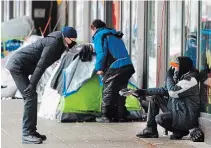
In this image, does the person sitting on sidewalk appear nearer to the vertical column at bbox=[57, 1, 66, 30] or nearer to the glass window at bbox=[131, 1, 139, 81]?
the glass window at bbox=[131, 1, 139, 81]

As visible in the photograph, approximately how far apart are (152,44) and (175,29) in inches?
55.3

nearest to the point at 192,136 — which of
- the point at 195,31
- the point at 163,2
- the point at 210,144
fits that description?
the point at 210,144

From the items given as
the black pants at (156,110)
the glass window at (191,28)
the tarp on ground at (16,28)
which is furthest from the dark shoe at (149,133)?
the tarp on ground at (16,28)

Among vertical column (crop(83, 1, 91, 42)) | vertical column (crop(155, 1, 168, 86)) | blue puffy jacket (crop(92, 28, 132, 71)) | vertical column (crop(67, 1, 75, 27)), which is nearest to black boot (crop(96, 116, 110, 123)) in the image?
blue puffy jacket (crop(92, 28, 132, 71))

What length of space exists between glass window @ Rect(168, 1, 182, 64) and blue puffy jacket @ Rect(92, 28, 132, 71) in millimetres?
840

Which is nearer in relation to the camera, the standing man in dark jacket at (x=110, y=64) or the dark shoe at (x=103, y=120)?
the standing man in dark jacket at (x=110, y=64)

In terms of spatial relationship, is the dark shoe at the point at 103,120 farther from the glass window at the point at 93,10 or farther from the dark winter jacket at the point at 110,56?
the glass window at the point at 93,10

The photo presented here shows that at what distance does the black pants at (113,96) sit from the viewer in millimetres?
12516

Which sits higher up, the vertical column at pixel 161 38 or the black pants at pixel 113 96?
the vertical column at pixel 161 38

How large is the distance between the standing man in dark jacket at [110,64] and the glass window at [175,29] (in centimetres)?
84

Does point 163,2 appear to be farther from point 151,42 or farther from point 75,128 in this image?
point 75,128

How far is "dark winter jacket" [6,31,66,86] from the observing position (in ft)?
33.0

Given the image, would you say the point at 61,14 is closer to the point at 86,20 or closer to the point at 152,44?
the point at 86,20

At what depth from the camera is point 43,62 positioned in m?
10.0
